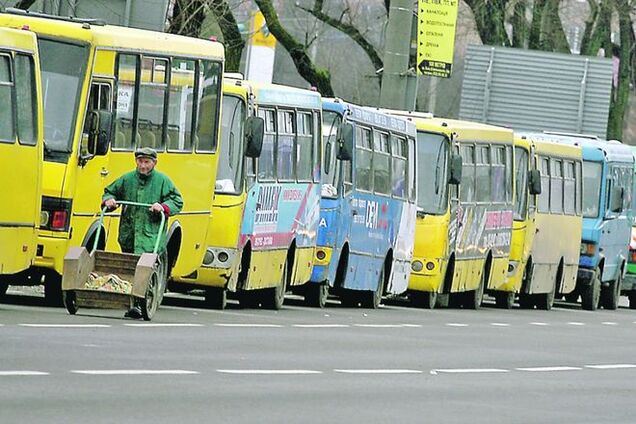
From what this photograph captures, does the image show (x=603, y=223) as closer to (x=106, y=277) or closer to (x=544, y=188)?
(x=544, y=188)

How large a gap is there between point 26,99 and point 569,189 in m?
21.2

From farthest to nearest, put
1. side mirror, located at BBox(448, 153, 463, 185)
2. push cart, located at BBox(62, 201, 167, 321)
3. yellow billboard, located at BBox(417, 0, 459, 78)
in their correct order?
yellow billboard, located at BBox(417, 0, 459, 78), side mirror, located at BBox(448, 153, 463, 185), push cart, located at BBox(62, 201, 167, 321)

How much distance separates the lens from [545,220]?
3894 centimetres

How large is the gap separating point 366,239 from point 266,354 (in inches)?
515

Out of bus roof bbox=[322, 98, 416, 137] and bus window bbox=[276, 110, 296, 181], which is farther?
bus roof bbox=[322, 98, 416, 137]

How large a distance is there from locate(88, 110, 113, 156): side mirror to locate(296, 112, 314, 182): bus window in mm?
6065

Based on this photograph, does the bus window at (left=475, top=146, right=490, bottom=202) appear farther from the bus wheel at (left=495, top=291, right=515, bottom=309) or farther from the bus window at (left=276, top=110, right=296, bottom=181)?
the bus window at (left=276, top=110, right=296, bottom=181)

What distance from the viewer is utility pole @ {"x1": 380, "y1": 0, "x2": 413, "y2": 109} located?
123 ft

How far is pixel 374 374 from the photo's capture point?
1638cm

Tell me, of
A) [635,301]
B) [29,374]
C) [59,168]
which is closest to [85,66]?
[59,168]

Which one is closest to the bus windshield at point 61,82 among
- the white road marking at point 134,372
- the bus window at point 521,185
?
the white road marking at point 134,372

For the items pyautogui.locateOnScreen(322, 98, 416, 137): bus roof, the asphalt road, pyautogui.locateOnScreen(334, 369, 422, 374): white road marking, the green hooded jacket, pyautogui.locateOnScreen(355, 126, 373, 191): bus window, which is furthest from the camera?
pyautogui.locateOnScreen(355, 126, 373, 191): bus window

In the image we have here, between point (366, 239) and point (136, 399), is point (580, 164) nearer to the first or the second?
point (366, 239)

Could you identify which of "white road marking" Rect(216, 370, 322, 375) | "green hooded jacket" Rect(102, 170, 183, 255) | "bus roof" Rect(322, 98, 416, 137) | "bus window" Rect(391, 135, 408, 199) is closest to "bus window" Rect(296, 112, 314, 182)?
"bus roof" Rect(322, 98, 416, 137)
